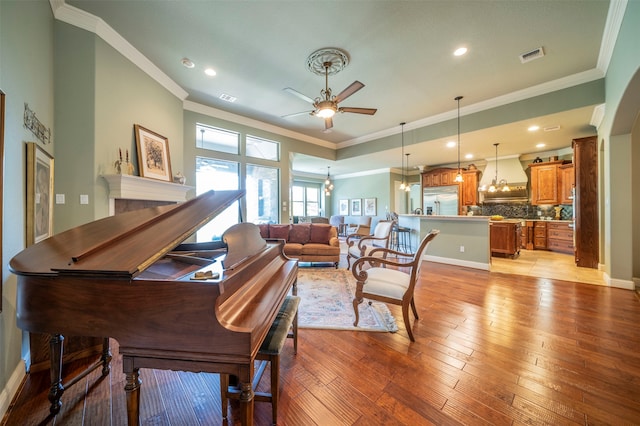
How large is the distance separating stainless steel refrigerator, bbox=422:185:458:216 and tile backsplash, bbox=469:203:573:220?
2.19 feet

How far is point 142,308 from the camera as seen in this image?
0.97m

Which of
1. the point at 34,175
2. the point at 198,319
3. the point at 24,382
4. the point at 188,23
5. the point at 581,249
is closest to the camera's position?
the point at 198,319

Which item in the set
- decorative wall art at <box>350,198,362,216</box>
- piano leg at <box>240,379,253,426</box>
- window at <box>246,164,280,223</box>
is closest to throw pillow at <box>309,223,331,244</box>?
window at <box>246,164,280,223</box>

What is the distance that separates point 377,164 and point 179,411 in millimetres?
7931

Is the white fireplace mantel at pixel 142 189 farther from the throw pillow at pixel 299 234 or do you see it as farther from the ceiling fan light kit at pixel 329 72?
the ceiling fan light kit at pixel 329 72

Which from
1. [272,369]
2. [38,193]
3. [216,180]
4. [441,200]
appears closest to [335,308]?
[272,369]

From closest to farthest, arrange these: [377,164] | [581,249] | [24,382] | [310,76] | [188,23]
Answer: [24,382] < [188,23] < [310,76] < [581,249] < [377,164]

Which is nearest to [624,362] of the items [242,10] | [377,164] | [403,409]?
[403,409]

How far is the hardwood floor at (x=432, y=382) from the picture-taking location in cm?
139

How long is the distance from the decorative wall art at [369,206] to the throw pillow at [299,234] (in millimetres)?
5029

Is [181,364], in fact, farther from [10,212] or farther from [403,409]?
[10,212]

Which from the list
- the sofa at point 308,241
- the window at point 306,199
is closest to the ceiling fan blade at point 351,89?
the sofa at point 308,241

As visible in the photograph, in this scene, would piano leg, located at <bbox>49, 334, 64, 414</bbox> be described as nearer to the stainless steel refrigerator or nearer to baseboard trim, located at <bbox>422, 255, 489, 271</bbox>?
baseboard trim, located at <bbox>422, 255, 489, 271</bbox>

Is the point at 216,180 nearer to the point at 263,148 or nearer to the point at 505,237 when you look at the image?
the point at 263,148
